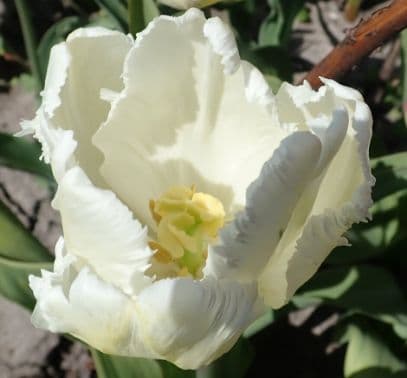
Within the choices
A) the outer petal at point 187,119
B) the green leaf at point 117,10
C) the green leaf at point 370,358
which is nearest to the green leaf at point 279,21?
the green leaf at point 117,10

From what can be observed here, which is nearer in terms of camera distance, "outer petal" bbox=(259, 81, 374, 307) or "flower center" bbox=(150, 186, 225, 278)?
"outer petal" bbox=(259, 81, 374, 307)

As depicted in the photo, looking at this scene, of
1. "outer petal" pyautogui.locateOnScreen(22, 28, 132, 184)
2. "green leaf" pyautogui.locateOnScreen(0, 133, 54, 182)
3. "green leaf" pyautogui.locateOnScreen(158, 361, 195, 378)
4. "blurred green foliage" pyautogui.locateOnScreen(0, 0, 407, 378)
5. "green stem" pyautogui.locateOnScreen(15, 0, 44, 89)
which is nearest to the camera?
"outer petal" pyautogui.locateOnScreen(22, 28, 132, 184)

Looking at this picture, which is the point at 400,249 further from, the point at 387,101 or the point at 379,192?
the point at 387,101

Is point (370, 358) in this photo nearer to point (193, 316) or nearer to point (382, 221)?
point (382, 221)

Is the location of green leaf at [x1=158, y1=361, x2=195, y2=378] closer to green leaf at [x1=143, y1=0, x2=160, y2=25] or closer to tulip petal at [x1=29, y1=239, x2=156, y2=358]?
tulip petal at [x1=29, y1=239, x2=156, y2=358]

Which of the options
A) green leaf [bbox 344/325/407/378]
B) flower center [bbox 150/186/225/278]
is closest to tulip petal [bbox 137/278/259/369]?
flower center [bbox 150/186/225/278]

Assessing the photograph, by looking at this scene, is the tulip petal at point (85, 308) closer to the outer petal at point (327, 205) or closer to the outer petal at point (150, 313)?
the outer petal at point (150, 313)
